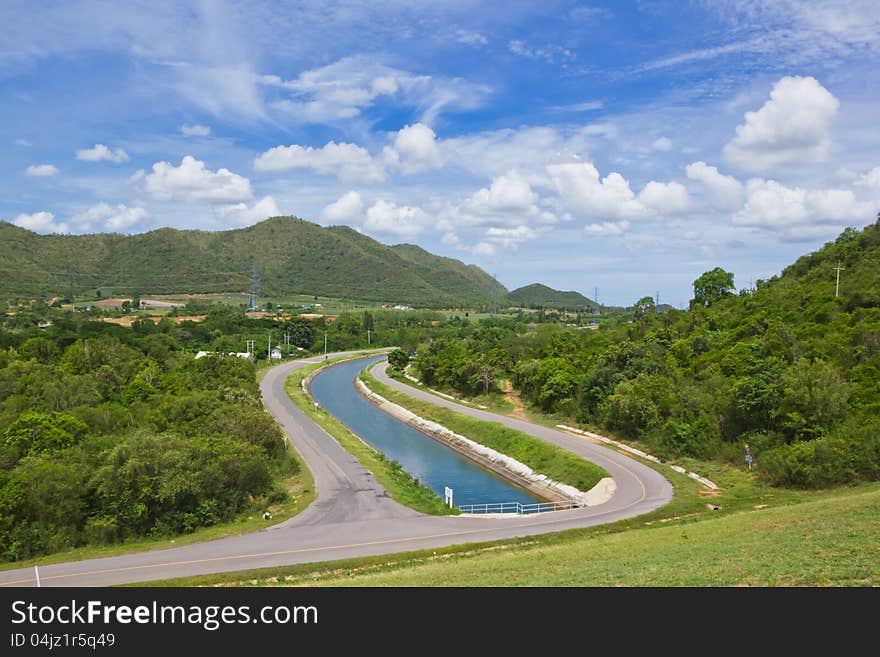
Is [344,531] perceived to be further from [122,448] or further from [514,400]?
[514,400]

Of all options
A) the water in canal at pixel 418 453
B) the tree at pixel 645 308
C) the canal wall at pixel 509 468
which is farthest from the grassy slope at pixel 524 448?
the tree at pixel 645 308

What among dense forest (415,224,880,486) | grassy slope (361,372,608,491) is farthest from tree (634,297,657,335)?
grassy slope (361,372,608,491)

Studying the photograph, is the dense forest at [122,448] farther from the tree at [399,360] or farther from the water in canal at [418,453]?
the tree at [399,360]

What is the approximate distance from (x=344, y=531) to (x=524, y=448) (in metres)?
19.3

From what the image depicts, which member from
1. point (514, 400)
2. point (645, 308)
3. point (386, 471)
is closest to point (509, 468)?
point (386, 471)

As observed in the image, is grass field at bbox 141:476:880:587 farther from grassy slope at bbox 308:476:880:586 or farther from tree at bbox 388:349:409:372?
tree at bbox 388:349:409:372

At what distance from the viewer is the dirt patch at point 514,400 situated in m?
53.7

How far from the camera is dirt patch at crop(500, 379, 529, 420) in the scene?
176 ft

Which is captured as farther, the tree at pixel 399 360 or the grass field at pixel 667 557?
the tree at pixel 399 360

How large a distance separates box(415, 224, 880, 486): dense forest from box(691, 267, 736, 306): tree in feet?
22.3

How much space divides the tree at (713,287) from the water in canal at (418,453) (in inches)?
1683

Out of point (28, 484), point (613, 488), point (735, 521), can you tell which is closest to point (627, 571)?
point (735, 521)

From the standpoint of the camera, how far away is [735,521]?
883 inches

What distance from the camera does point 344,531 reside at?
952 inches
